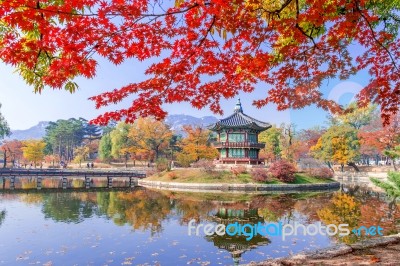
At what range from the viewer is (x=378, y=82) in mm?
7250

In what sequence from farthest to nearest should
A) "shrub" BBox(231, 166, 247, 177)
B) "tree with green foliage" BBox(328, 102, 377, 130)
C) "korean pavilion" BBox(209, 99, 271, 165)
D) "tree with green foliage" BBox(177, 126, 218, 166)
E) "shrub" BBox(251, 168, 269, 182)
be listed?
1. "tree with green foliage" BBox(177, 126, 218, 166)
2. "tree with green foliage" BBox(328, 102, 377, 130)
3. "korean pavilion" BBox(209, 99, 271, 165)
4. "shrub" BBox(231, 166, 247, 177)
5. "shrub" BBox(251, 168, 269, 182)

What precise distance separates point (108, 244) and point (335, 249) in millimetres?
8917

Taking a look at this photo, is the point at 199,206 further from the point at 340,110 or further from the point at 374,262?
the point at 374,262

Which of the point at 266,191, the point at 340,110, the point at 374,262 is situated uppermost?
the point at 340,110

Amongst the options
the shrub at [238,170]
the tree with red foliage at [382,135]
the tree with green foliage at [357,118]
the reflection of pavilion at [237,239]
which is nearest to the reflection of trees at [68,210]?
the reflection of pavilion at [237,239]

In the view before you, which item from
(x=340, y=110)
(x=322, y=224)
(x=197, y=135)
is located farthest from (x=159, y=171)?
(x=340, y=110)

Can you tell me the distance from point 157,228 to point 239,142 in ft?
89.5

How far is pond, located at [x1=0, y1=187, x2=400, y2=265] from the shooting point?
33.3 feet

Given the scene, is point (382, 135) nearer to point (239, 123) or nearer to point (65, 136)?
point (239, 123)

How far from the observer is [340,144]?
1693 inches

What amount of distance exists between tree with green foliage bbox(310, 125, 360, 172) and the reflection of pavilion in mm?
29760

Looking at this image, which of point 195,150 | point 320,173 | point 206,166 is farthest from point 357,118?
point 206,166

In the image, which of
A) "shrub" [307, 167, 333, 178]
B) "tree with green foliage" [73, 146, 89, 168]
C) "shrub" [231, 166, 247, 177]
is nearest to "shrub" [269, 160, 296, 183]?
"shrub" [231, 166, 247, 177]

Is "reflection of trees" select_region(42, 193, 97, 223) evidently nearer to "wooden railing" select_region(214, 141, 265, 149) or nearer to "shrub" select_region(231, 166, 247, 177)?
"shrub" select_region(231, 166, 247, 177)
